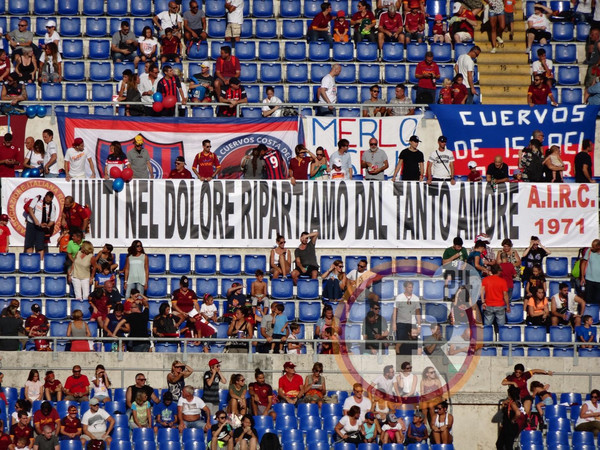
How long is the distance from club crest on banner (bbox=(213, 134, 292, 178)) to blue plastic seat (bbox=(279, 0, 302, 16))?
483 centimetres

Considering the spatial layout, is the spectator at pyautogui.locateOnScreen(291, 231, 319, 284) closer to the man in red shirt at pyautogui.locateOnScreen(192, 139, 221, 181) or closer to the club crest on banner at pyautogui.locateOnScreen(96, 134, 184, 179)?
the man in red shirt at pyautogui.locateOnScreen(192, 139, 221, 181)

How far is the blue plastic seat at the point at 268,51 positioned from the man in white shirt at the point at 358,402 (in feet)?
34.1

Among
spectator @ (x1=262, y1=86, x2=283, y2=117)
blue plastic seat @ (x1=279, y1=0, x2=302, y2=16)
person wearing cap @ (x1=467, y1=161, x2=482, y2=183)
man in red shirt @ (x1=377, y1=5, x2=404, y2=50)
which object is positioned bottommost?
person wearing cap @ (x1=467, y1=161, x2=482, y2=183)

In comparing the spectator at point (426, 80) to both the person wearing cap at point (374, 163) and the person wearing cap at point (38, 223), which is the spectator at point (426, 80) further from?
the person wearing cap at point (38, 223)

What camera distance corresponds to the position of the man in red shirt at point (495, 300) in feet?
81.8

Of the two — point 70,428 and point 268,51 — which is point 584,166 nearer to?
point 268,51

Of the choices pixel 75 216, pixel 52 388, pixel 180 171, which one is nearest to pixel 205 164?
pixel 180 171

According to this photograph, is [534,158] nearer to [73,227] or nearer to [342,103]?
[342,103]

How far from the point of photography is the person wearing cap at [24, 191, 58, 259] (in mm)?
26453

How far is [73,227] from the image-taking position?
26547 mm

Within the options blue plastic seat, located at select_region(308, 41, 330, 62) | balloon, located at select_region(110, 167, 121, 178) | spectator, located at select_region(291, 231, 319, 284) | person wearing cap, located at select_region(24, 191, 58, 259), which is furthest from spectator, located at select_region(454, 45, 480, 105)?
person wearing cap, located at select_region(24, 191, 58, 259)

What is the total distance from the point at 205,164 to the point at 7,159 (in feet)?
13.2

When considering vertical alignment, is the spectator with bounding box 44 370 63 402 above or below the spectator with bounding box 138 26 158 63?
below

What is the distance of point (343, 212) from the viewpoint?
1071 inches
